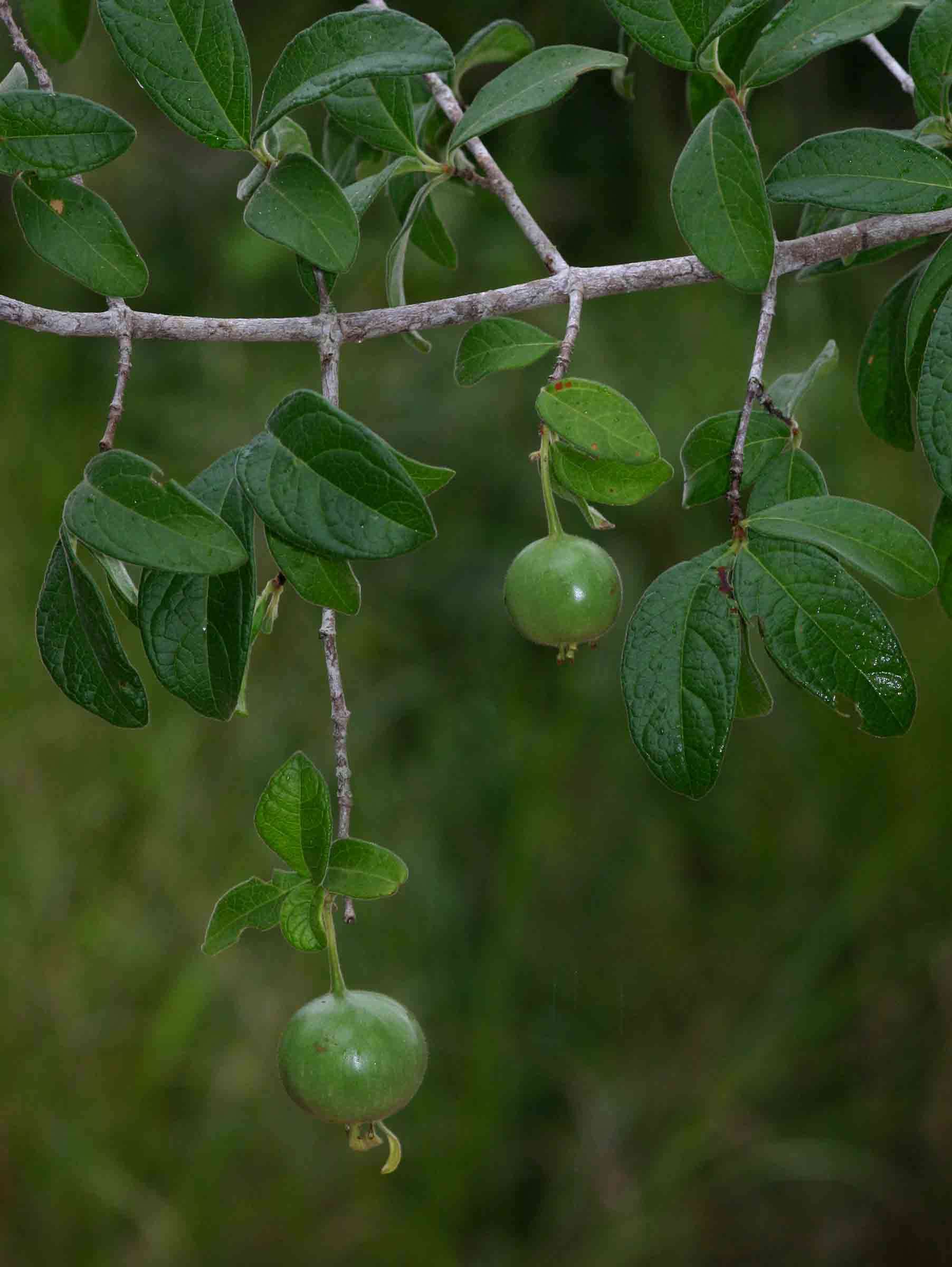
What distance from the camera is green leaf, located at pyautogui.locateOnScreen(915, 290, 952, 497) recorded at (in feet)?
2.33

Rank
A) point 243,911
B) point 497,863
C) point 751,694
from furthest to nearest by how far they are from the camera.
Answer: point 497,863, point 751,694, point 243,911

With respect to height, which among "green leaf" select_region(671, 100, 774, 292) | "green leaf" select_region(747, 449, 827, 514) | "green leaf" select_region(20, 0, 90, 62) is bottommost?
"green leaf" select_region(747, 449, 827, 514)

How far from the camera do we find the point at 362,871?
29.7 inches

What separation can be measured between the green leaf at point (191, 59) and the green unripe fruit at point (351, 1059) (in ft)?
1.71

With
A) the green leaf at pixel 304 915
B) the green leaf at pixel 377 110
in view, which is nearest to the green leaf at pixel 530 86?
the green leaf at pixel 377 110

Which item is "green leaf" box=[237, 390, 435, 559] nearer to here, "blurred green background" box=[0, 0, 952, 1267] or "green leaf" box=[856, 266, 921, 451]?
"green leaf" box=[856, 266, 921, 451]

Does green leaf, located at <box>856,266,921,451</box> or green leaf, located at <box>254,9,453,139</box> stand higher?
green leaf, located at <box>254,9,453,139</box>

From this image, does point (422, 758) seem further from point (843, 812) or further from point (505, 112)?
point (505, 112)

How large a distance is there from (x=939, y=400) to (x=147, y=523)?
0.44 m

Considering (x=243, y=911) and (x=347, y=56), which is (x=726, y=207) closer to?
(x=347, y=56)

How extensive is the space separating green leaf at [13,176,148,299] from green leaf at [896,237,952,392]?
494 mm

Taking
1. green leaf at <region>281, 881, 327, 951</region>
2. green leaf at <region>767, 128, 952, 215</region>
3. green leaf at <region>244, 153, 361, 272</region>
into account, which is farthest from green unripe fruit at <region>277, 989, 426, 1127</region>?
green leaf at <region>767, 128, 952, 215</region>

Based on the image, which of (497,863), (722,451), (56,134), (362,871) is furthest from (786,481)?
(497,863)

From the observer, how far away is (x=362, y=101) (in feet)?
2.86
